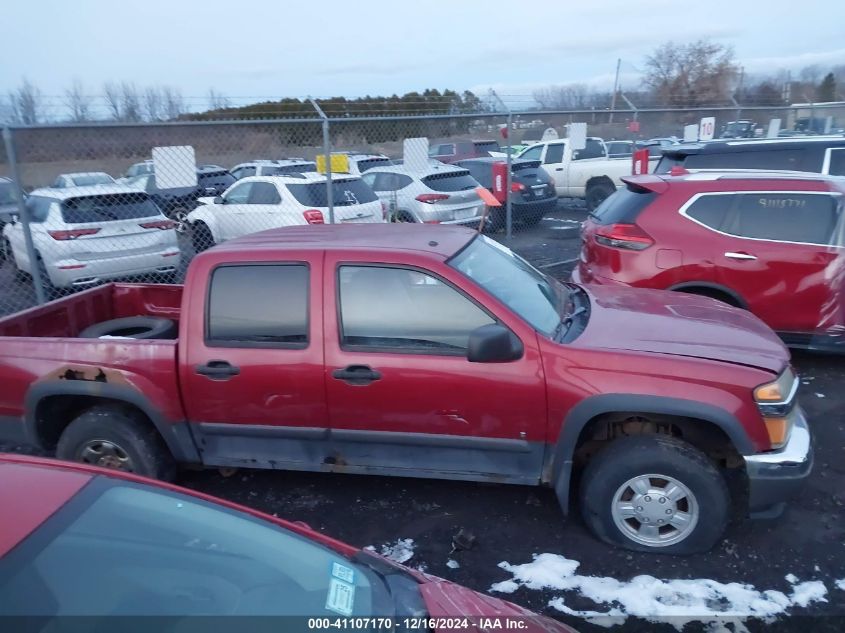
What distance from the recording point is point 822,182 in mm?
5793

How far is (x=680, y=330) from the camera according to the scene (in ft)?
12.1

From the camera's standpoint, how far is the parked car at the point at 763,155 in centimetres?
815

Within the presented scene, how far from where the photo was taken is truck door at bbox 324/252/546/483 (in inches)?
138

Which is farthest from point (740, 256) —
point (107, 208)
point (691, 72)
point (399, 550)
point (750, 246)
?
point (691, 72)

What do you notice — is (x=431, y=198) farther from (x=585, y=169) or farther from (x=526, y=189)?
(x=585, y=169)

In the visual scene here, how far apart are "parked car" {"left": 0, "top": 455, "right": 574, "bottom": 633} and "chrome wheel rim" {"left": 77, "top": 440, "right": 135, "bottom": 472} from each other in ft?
7.36

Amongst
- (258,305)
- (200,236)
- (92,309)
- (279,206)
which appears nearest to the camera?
(258,305)

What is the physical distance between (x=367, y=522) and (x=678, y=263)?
3.64 meters

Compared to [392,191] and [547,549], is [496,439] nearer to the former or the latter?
[547,549]

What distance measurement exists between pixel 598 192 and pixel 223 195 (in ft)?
30.0

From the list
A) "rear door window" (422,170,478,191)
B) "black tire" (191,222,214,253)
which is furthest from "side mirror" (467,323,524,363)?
"black tire" (191,222,214,253)

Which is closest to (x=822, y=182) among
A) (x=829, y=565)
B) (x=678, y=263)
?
(x=678, y=263)

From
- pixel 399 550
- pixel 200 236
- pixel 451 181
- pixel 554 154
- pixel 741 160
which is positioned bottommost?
pixel 399 550

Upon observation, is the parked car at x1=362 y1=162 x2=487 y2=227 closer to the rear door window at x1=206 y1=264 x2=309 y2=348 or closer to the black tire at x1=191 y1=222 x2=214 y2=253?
the black tire at x1=191 y1=222 x2=214 y2=253
